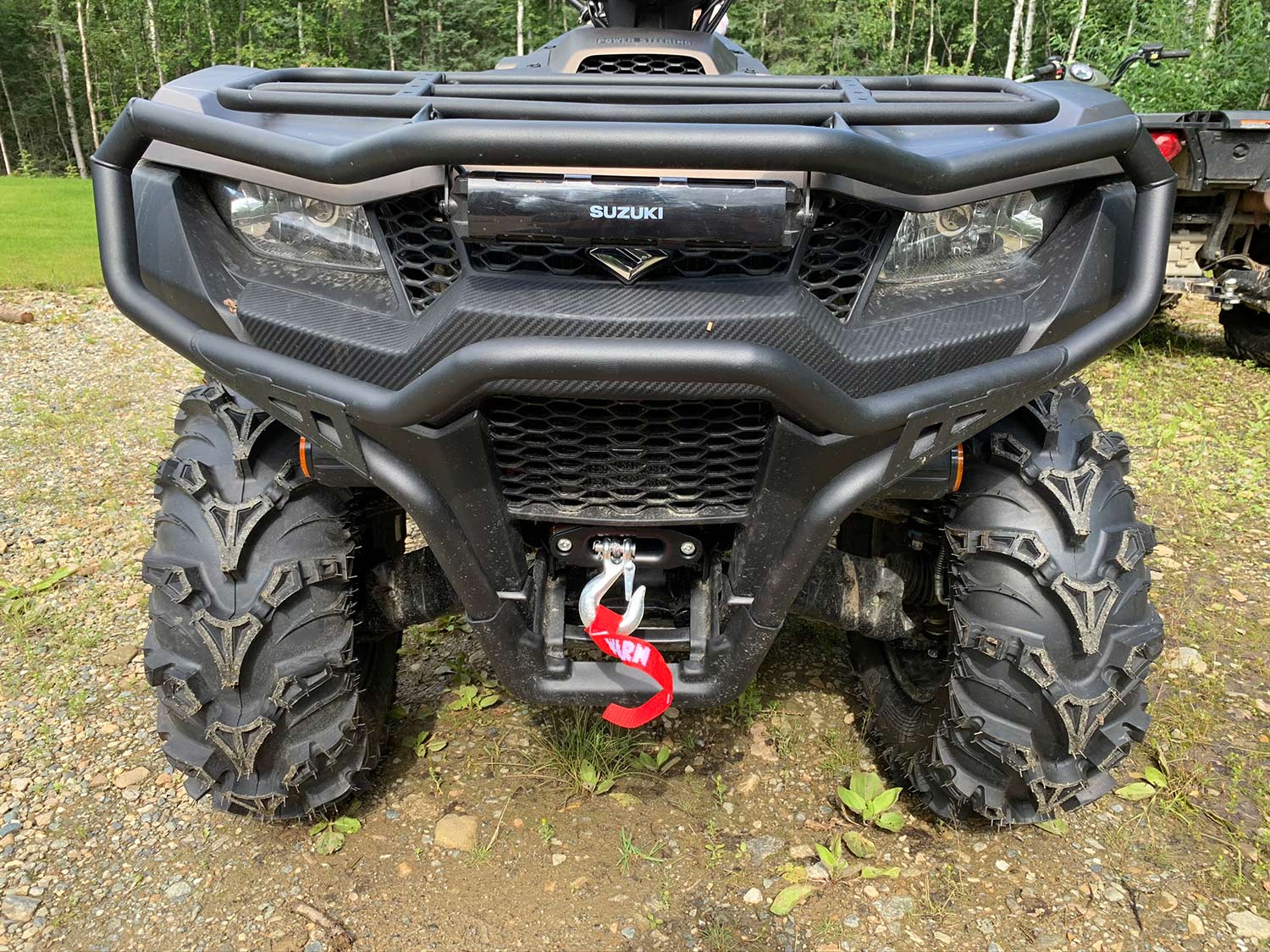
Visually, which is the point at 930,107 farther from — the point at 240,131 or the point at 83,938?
the point at 83,938

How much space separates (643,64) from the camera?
316cm

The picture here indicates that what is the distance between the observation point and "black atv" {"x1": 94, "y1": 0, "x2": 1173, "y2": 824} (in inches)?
59.5

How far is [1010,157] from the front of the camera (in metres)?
1.58

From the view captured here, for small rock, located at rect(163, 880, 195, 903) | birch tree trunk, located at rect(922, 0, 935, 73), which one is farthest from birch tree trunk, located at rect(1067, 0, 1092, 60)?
small rock, located at rect(163, 880, 195, 903)

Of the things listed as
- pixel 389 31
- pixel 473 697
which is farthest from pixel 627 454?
pixel 389 31

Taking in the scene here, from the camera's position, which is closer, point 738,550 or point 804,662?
point 738,550

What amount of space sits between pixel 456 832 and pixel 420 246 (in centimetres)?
155

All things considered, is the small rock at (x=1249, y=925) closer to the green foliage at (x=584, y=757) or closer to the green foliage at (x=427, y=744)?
the green foliage at (x=584, y=757)

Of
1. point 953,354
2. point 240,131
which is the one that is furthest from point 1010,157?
point 240,131

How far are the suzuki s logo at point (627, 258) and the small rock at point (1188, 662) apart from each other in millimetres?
2562

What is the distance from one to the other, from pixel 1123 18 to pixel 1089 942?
26.5m

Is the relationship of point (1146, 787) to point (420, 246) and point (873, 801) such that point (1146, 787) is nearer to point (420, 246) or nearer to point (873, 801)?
point (873, 801)

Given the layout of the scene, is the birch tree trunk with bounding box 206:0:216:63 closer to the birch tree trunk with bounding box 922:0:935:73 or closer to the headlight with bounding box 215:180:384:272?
the birch tree trunk with bounding box 922:0:935:73

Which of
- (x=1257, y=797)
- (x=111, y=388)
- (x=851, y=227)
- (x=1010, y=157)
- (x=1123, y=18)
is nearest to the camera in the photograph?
(x=1010, y=157)
